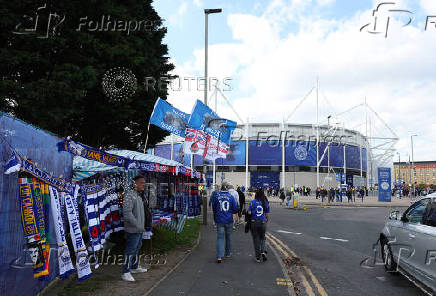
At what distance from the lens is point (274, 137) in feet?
235

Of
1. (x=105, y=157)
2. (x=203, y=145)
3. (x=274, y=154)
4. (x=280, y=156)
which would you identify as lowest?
(x=105, y=157)

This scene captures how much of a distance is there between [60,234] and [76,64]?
884 centimetres

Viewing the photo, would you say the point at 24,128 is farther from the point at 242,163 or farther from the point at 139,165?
the point at 242,163

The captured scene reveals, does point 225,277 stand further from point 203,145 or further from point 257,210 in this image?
point 203,145

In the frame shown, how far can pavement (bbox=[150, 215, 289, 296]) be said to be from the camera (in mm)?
6078

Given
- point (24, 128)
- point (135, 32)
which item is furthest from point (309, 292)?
point (135, 32)

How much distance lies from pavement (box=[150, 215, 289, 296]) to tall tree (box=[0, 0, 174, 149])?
6450 millimetres

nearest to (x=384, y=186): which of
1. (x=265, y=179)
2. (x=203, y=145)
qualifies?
(x=265, y=179)

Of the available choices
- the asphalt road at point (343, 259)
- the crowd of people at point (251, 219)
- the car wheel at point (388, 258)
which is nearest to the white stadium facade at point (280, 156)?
the asphalt road at point (343, 259)

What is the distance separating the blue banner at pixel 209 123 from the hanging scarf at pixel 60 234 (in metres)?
8.30

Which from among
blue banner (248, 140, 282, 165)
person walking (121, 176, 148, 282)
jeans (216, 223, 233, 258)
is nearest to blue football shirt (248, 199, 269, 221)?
jeans (216, 223, 233, 258)

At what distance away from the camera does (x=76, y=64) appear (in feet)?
40.2

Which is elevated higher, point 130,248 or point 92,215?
point 92,215

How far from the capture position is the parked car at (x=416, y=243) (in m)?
5.39
